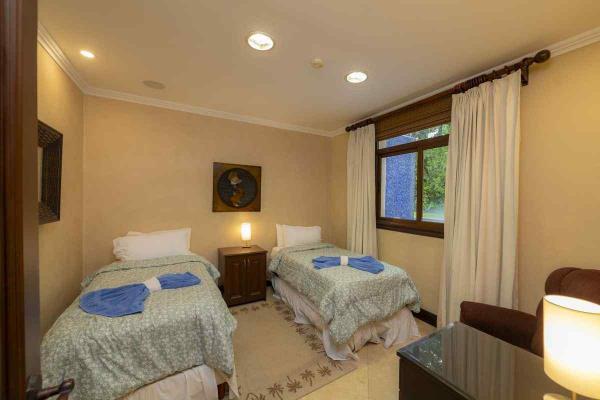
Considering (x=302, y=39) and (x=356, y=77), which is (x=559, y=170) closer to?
(x=356, y=77)

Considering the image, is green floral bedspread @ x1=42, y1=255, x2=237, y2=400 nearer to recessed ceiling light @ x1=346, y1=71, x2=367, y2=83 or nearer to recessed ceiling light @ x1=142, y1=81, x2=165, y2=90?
recessed ceiling light @ x1=142, y1=81, x2=165, y2=90

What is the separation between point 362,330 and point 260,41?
8.39 feet

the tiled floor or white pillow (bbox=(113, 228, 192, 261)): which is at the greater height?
white pillow (bbox=(113, 228, 192, 261))

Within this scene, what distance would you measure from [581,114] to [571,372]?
1.86 meters

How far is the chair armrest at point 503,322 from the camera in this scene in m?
1.56

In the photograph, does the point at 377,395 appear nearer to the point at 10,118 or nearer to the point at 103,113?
the point at 10,118

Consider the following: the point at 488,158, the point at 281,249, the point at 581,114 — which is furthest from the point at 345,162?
the point at 581,114

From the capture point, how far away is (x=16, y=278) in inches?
18.2

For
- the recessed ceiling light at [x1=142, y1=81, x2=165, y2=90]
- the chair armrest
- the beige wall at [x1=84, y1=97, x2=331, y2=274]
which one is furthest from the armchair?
the recessed ceiling light at [x1=142, y1=81, x2=165, y2=90]

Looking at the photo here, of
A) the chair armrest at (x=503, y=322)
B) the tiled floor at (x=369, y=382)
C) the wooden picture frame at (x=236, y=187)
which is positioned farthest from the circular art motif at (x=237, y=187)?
the chair armrest at (x=503, y=322)

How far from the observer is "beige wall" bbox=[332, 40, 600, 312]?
5.56 ft

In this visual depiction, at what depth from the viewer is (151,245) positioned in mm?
2693

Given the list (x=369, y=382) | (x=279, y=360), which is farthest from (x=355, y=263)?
(x=279, y=360)

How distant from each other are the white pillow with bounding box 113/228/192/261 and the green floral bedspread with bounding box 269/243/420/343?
140 cm
